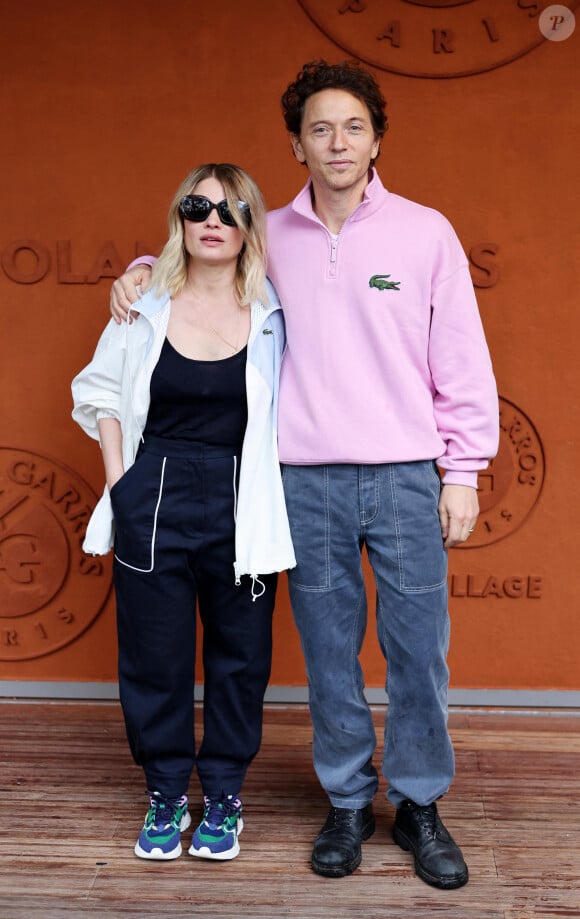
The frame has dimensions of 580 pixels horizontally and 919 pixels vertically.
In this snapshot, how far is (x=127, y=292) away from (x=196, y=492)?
1.68 feet

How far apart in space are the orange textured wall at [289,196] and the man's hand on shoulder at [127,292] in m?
0.73

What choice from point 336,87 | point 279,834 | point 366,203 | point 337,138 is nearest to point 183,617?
point 279,834

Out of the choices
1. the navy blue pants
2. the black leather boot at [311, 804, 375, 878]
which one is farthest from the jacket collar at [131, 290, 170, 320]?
the black leather boot at [311, 804, 375, 878]

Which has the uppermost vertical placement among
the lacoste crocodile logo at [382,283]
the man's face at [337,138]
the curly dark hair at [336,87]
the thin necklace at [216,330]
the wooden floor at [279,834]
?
the curly dark hair at [336,87]

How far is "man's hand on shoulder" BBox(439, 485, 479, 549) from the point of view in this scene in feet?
7.73

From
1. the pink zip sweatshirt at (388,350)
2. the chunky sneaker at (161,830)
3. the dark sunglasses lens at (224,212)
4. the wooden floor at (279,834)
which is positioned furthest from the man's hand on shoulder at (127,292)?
the wooden floor at (279,834)

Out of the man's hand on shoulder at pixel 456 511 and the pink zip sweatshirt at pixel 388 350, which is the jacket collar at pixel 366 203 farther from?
the man's hand on shoulder at pixel 456 511

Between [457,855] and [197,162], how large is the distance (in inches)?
82.7

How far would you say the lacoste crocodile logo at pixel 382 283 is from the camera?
2287 millimetres

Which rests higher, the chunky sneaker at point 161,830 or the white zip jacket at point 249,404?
the white zip jacket at point 249,404

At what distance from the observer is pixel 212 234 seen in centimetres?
230

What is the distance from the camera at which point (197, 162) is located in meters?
3.13

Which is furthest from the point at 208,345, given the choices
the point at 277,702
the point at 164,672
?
the point at 277,702

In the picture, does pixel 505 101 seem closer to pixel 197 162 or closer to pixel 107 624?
pixel 197 162
